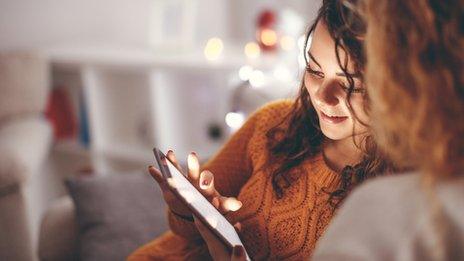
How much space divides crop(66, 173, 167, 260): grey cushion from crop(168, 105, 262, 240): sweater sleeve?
0.29m

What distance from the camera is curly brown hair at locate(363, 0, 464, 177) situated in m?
0.59

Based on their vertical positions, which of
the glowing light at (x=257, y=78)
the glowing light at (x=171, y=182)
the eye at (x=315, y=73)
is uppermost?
the eye at (x=315, y=73)

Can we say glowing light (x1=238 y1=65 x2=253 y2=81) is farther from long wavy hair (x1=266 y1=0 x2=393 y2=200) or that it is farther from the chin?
the chin

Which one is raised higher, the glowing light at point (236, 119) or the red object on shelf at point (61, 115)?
the glowing light at point (236, 119)

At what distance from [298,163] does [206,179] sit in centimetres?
19

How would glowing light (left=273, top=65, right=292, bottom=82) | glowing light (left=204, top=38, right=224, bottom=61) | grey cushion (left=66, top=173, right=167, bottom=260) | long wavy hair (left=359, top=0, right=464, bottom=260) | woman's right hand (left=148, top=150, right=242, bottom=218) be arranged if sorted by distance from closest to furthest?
long wavy hair (left=359, top=0, right=464, bottom=260), woman's right hand (left=148, top=150, right=242, bottom=218), grey cushion (left=66, top=173, right=167, bottom=260), glowing light (left=273, top=65, right=292, bottom=82), glowing light (left=204, top=38, right=224, bottom=61)

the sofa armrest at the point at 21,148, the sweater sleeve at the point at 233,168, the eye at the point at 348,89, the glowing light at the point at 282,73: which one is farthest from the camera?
the glowing light at the point at 282,73

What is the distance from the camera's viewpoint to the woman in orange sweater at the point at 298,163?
0.96 meters

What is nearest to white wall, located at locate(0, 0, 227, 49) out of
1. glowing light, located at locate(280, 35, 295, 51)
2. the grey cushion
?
glowing light, located at locate(280, 35, 295, 51)

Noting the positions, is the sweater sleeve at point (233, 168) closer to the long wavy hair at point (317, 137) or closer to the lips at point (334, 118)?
the long wavy hair at point (317, 137)

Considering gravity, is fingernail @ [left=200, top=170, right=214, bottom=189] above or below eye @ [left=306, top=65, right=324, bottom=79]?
Answer: below

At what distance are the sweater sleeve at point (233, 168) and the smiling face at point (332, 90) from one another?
0.94 ft

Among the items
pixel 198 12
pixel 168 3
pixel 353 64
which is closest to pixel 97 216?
pixel 353 64

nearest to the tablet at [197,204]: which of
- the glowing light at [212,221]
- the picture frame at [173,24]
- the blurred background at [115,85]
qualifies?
the glowing light at [212,221]
